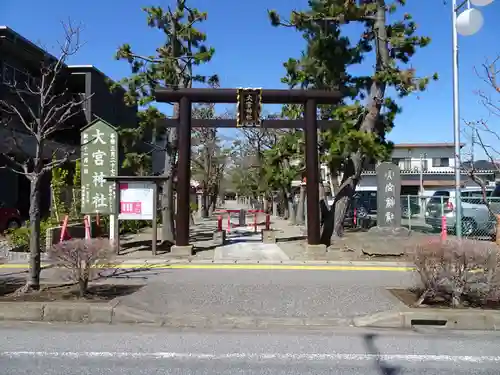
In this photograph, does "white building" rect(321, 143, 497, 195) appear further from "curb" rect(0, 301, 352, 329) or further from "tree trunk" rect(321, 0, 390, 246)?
"curb" rect(0, 301, 352, 329)

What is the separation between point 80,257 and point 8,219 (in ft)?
48.3

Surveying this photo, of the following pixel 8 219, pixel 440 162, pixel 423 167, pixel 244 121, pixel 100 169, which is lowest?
pixel 8 219

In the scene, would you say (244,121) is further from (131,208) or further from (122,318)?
(122,318)

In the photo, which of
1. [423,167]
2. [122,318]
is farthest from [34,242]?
[423,167]

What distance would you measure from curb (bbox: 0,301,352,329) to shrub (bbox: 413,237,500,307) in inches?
58.2

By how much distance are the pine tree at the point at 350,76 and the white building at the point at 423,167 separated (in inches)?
1234

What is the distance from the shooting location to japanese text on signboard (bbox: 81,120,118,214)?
1487cm

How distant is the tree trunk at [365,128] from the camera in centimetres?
1515

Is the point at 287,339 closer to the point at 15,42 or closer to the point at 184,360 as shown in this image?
the point at 184,360

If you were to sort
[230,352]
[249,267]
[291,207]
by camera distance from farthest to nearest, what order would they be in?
1. [291,207]
2. [249,267]
3. [230,352]

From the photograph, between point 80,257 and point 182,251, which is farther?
point 182,251

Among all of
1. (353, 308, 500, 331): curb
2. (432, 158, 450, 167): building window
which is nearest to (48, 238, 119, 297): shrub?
(353, 308, 500, 331): curb

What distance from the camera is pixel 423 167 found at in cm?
4741

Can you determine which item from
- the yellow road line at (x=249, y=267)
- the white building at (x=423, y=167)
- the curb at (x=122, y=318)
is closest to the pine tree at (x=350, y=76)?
the yellow road line at (x=249, y=267)
